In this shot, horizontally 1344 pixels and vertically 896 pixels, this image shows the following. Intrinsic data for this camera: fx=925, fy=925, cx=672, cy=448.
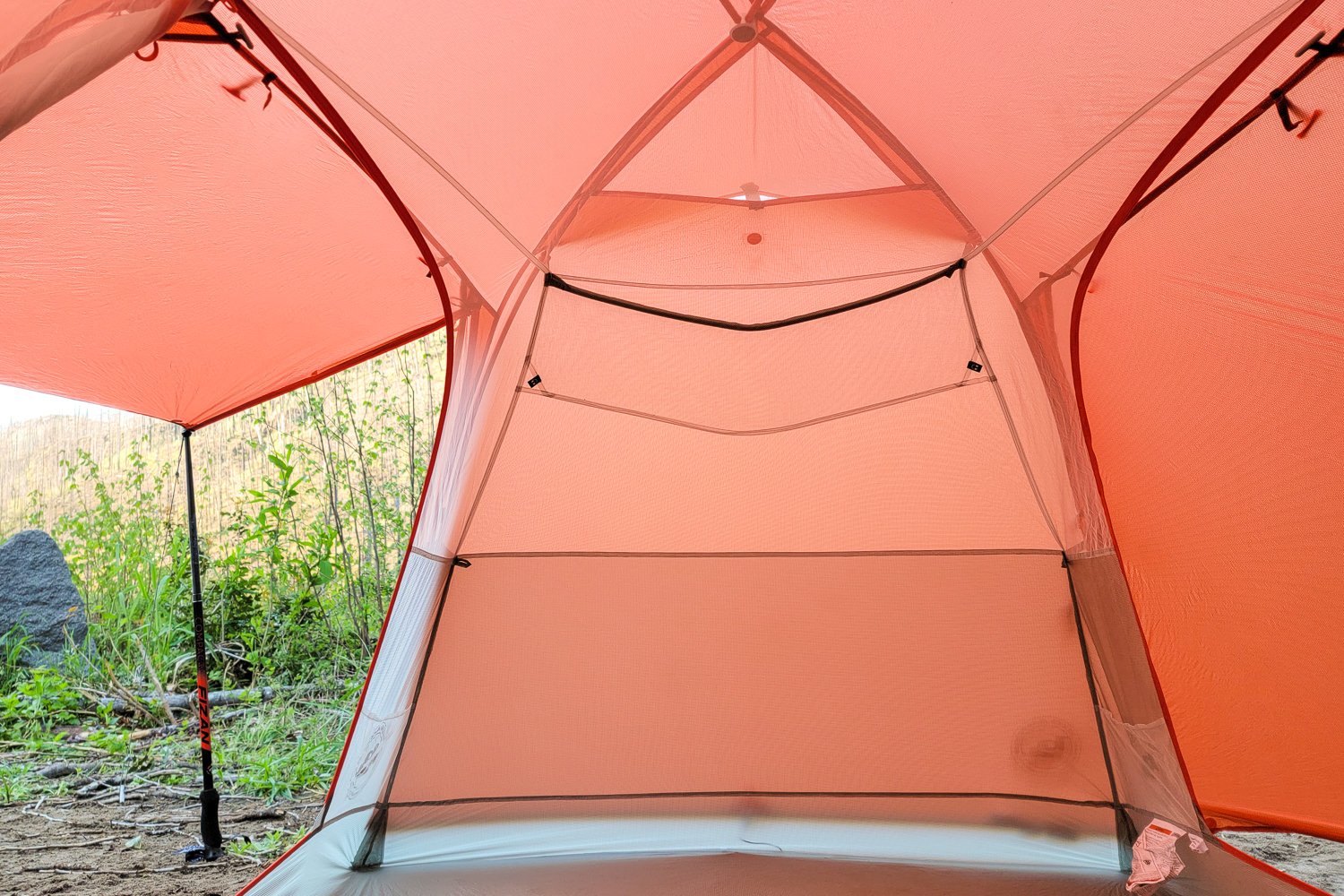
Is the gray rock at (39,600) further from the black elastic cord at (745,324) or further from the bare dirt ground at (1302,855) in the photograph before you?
the bare dirt ground at (1302,855)

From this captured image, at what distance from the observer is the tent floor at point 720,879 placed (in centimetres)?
188

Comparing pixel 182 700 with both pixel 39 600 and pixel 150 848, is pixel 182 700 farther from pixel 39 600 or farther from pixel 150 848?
pixel 150 848

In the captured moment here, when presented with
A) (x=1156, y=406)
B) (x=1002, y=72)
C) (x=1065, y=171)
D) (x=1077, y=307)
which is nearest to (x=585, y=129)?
(x=1002, y=72)

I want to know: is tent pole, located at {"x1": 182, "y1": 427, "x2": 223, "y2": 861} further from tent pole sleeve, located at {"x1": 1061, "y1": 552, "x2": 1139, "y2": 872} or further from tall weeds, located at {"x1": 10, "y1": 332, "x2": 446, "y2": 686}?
tent pole sleeve, located at {"x1": 1061, "y1": 552, "x2": 1139, "y2": 872}

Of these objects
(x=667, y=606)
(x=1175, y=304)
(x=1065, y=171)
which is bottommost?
(x=667, y=606)

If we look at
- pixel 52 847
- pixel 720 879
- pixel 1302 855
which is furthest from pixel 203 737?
pixel 1302 855

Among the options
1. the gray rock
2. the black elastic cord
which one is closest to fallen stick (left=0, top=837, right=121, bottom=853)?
the gray rock

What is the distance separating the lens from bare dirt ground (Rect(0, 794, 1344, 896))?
2.13 m

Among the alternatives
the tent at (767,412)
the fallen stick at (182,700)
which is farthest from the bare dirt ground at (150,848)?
the fallen stick at (182,700)


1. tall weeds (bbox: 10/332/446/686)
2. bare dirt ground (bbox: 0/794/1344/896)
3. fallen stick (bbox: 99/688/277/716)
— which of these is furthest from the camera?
tall weeds (bbox: 10/332/446/686)

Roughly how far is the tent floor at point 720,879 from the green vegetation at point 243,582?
1.29 m

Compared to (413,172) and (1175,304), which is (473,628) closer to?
(413,172)

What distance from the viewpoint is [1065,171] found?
5.35 ft

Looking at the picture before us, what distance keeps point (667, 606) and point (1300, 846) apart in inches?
64.8
